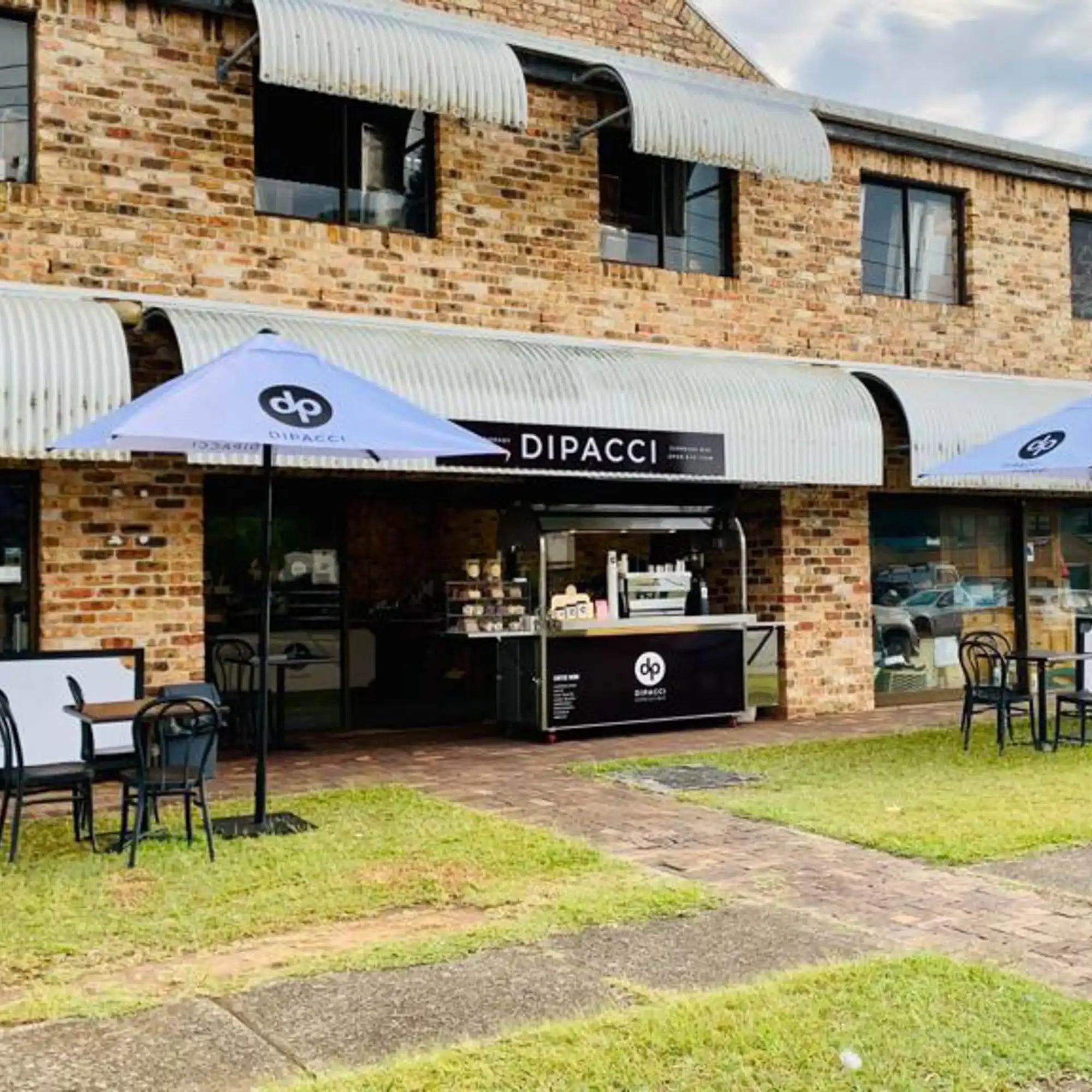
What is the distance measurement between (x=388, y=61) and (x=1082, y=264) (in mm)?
9208

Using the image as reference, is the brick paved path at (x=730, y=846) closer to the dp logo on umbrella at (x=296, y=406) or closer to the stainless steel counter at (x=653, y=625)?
the stainless steel counter at (x=653, y=625)

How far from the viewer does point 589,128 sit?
11.3 metres

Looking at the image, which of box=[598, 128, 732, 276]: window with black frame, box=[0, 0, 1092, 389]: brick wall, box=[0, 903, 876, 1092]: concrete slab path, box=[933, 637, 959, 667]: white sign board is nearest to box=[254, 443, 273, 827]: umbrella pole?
box=[0, 903, 876, 1092]: concrete slab path

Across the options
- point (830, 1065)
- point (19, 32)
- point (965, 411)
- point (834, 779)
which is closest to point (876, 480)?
point (965, 411)

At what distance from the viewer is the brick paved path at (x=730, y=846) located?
5.41m

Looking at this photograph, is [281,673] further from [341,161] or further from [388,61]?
[388,61]

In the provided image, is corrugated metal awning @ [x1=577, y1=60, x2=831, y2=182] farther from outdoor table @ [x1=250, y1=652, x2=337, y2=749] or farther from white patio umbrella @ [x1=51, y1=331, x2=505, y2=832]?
outdoor table @ [x1=250, y1=652, x2=337, y2=749]

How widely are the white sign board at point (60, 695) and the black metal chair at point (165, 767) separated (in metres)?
Answer: 1.50

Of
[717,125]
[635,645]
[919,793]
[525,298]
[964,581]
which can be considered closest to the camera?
[919,793]

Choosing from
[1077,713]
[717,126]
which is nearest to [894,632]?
[1077,713]

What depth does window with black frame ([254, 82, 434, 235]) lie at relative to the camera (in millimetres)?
10383

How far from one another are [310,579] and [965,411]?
627 centimetres

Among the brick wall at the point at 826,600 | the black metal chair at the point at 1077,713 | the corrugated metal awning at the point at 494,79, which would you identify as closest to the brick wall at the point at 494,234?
the corrugated metal awning at the point at 494,79

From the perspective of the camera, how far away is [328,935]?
215 inches
